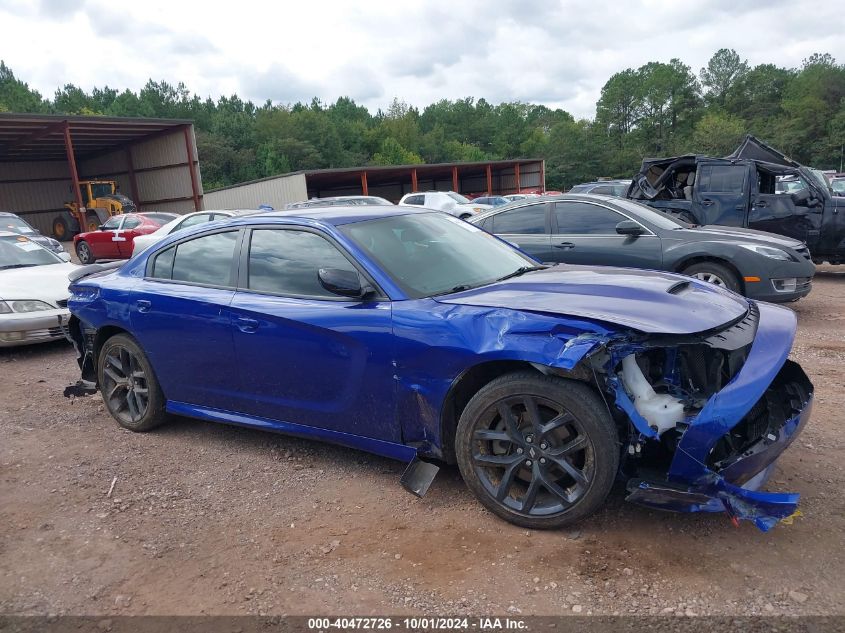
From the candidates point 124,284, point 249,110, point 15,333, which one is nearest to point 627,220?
point 124,284

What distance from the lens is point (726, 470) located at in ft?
8.25

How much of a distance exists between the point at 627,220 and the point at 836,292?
13.1ft

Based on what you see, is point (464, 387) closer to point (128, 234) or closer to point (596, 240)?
point (596, 240)

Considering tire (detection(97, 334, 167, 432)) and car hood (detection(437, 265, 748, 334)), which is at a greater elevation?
car hood (detection(437, 265, 748, 334))

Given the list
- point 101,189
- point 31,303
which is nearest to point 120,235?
point 31,303

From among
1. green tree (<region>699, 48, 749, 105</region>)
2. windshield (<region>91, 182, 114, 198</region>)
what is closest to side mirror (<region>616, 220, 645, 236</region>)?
windshield (<region>91, 182, 114, 198</region>)

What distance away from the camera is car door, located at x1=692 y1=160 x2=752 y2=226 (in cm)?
915

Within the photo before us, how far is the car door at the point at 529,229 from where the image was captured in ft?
24.2

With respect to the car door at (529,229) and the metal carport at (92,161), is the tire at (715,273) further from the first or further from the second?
the metal carport at (92,161)

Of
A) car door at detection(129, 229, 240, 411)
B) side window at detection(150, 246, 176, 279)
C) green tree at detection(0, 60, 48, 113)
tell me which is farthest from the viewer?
green tree at detection(0, 60, 48, 113)

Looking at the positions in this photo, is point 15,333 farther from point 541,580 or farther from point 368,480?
point 541,580

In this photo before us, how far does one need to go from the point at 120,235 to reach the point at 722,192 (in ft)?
47.1

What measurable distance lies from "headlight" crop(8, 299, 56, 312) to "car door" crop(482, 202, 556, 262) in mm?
5409

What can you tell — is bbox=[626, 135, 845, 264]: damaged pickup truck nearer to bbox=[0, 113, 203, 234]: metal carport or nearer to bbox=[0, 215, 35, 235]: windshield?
bbox=[0, 215, 35, 235]: windshield
